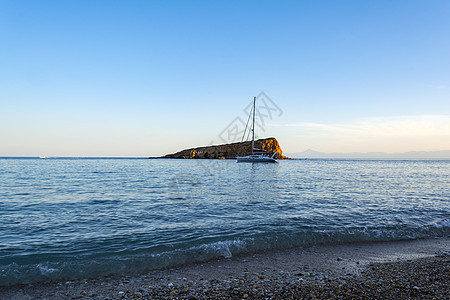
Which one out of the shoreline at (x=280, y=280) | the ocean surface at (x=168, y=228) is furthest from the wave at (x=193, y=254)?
the shoreline at (x=280, y=280)

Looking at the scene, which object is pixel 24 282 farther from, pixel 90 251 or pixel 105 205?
pixel 105 205

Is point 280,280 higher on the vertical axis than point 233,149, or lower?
lower

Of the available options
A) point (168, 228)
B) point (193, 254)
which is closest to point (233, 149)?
point (168, 228)

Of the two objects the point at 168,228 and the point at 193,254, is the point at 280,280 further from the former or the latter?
the point at 168,228

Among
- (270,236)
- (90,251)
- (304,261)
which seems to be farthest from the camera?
(270,236)

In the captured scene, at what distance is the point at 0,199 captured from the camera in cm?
1805

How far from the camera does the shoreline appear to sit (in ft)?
17.9

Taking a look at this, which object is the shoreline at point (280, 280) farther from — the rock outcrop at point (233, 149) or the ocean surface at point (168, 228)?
the rock outcrop at point (233, 149)

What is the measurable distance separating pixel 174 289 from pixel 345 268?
4784 mm


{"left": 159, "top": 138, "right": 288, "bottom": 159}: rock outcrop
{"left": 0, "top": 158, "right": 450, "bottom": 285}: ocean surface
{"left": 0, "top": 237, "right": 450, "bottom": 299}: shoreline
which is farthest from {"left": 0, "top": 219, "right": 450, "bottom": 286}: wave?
{"left": 159, "top": 138, "right": 288, "bottom": 159}: rock outcrop

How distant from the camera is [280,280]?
6.20 meters

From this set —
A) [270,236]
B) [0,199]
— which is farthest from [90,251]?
[0,199]

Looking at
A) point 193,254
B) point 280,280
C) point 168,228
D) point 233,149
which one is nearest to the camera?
point 280,280

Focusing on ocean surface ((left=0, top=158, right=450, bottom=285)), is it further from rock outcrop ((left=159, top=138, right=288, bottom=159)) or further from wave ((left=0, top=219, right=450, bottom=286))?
rock outcrop ((left=159, top=138, right=288, bottom=159))
